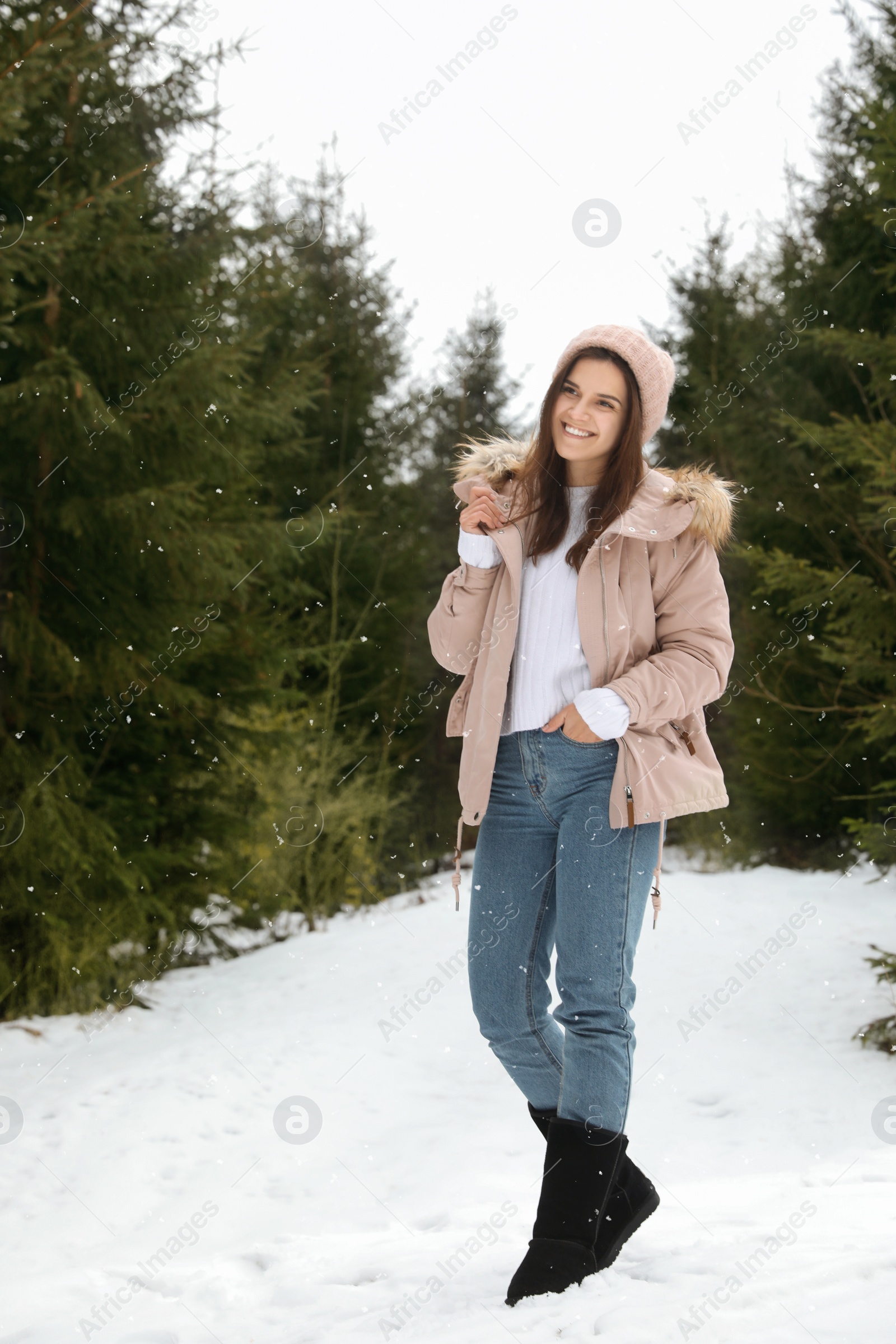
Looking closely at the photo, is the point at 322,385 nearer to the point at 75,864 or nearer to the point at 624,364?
the point at 75,864

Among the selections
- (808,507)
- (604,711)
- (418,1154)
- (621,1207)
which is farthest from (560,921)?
(808,507)

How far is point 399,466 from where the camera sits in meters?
10.2

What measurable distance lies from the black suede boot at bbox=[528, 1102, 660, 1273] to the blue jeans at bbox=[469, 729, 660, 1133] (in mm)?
148

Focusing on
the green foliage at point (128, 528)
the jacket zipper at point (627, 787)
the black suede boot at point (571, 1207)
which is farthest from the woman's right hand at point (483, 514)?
the green foliage at point (128, 528)

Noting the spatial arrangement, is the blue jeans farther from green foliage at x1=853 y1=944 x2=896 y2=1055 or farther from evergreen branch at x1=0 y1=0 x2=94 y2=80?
evergreen branch at x1=0 y1=0 x2=94 y2=80

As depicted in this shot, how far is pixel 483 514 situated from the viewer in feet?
7.43

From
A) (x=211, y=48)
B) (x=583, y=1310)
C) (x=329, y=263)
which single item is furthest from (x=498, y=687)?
(x=329, y=263)

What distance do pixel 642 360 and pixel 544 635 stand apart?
63 centimetres

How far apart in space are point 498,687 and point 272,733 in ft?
14.3

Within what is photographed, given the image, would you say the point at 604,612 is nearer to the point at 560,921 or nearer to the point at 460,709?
the point at 460,709

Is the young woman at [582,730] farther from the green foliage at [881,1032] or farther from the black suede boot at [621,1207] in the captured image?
the green foliage at [881,1032]

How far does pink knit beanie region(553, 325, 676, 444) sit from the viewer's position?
220 centimetres

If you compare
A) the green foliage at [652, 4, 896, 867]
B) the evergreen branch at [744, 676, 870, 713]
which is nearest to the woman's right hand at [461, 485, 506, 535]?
the evergreen branch at [744, 676, 870, 713]

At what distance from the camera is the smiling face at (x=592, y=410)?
2217mm
